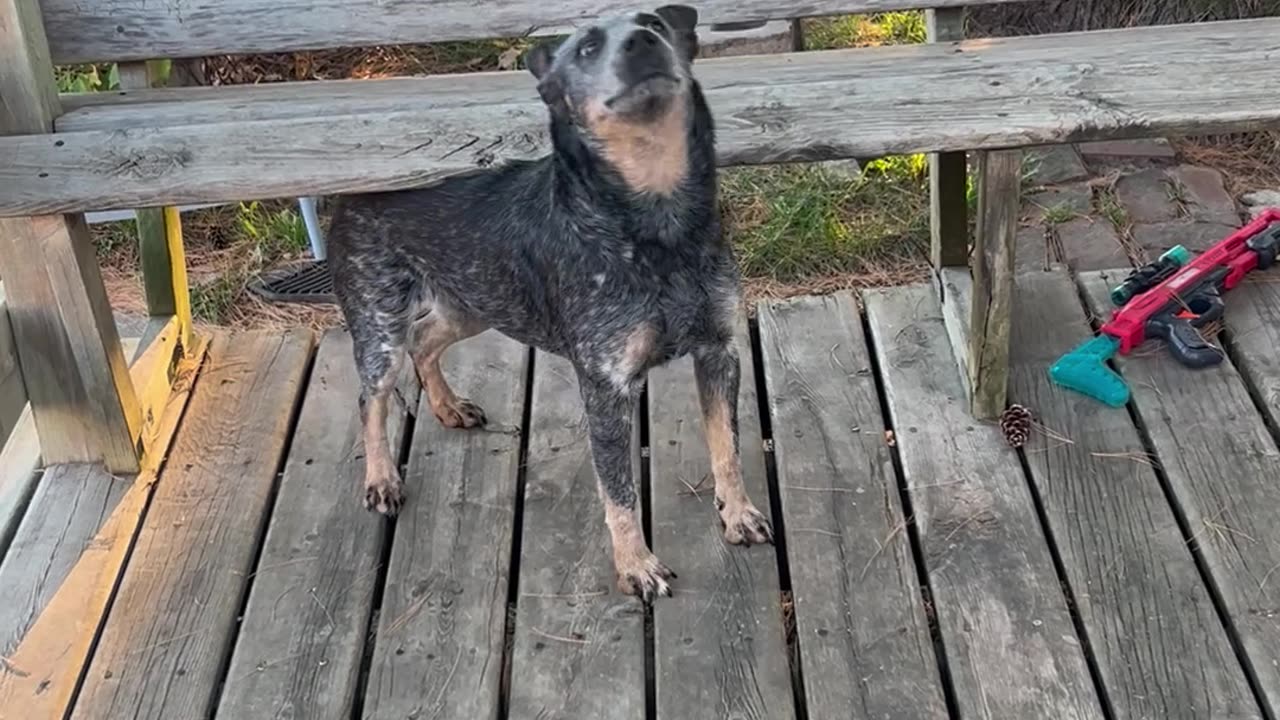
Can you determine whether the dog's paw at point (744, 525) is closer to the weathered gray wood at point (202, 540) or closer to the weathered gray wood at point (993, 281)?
the weathered gray wood at point (993, 281)

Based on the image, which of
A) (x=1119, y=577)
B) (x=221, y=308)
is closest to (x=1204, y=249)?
(x=1119, y=577)

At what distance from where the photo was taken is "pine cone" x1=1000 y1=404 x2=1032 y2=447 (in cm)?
332

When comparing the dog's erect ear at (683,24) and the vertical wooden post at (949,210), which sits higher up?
the dog's erect ear at (683,24)

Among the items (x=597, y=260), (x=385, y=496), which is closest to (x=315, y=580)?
(x=385, y=496)

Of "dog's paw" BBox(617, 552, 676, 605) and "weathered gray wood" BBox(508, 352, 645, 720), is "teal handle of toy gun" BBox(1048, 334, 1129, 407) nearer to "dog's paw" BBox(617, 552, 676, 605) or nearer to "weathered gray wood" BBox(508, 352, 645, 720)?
"weathered gray wood" BBox(508, 352, 645, 720)

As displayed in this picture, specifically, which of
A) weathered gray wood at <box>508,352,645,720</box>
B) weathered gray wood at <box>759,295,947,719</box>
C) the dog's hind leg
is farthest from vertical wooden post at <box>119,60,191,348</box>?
weathered gray wood at <box>759,295,947,719</box>

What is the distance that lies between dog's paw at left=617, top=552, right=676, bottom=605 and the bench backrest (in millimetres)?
1515

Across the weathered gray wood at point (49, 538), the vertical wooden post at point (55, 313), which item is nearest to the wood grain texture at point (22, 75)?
the vertical wooden post at point (55, 313)

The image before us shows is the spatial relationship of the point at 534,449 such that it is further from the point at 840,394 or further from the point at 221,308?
the point at 221,308

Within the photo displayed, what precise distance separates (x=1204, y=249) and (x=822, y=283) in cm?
119

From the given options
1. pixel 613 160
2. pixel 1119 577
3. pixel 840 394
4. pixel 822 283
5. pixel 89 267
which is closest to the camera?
pixel 613 160

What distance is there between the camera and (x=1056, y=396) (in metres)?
3.51

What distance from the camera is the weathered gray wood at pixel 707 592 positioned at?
8.95 ft

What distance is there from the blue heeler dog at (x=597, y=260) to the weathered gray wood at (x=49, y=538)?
2.26 feet
